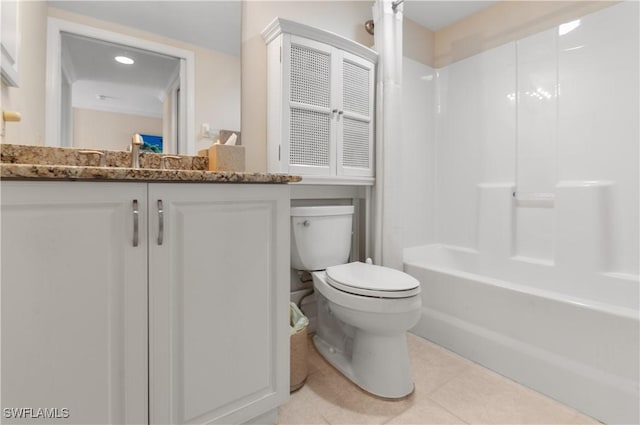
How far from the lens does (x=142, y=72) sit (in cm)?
137

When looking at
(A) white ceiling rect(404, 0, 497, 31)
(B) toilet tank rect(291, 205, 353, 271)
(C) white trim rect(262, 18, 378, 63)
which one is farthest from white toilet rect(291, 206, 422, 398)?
(A) white ceiling rect(404, 0, 497, 31)

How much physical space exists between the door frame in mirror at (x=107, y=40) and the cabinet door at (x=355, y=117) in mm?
783

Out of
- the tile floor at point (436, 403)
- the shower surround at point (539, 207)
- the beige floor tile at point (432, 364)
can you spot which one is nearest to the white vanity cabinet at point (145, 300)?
the tile floor at point (436, 403)

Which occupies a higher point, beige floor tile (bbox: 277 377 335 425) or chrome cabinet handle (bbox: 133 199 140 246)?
chrome cabinet handle (bbox: 133 199 140 246)

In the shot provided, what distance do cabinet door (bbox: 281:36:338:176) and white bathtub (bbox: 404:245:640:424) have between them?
0.91m

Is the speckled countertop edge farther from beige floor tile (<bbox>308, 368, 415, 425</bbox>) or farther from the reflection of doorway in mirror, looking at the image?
beige floor tile (<bbox>308, 368, 415, 425</bbox>)

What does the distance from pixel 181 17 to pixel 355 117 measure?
1.01 metres

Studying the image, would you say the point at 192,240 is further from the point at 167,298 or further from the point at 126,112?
the point at 126,112

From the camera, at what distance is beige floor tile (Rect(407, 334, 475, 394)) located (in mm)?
1404

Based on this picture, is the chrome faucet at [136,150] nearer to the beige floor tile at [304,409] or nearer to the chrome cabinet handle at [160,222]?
the chrome cabinet handle at [160,222]

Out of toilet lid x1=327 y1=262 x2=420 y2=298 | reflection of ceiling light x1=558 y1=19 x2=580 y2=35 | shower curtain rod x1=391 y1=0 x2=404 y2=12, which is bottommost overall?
toilet lid x1=327 y1=262 x2=420 y2=298

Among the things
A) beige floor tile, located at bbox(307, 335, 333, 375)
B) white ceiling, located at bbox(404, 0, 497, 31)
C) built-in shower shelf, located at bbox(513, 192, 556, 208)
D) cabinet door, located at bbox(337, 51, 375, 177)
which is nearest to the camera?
beige floor tile, located at bbox(307, 335, 333, 375)

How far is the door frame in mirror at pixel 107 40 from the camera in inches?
46.0

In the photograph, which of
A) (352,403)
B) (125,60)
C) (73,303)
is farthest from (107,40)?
(352,403)
